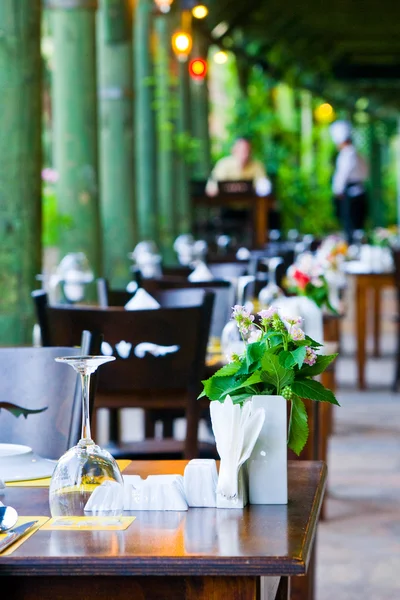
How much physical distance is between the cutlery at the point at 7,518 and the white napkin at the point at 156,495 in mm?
194

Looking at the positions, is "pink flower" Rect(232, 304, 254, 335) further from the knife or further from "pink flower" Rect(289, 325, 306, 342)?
the knife

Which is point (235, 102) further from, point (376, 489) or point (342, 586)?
point (342, 586)

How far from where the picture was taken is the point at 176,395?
3525mm

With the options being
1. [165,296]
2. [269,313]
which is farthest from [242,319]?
[165,296]

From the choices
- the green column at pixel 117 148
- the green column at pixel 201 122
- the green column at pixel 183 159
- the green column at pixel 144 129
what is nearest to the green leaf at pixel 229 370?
the green column at pixel 117 148

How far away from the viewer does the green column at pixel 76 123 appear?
7047mm

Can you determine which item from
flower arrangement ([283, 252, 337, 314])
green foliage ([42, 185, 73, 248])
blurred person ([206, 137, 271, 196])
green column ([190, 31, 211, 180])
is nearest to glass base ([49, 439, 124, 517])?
flower arrangement ([283, 252, 337, 314])

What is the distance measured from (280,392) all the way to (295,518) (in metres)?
0.24

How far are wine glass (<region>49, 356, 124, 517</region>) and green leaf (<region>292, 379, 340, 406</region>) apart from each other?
32 cm

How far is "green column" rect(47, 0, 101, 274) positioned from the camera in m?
7.05

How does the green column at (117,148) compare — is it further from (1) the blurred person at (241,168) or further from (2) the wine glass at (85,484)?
(2) the wine glass at (85,484)

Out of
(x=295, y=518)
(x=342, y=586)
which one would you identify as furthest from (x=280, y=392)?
(x=342, y=586)

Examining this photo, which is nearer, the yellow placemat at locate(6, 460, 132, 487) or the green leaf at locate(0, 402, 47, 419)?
the yellow placemat at locate(6, 460, 132, 487)

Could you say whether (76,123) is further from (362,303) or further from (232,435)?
(232,435)
